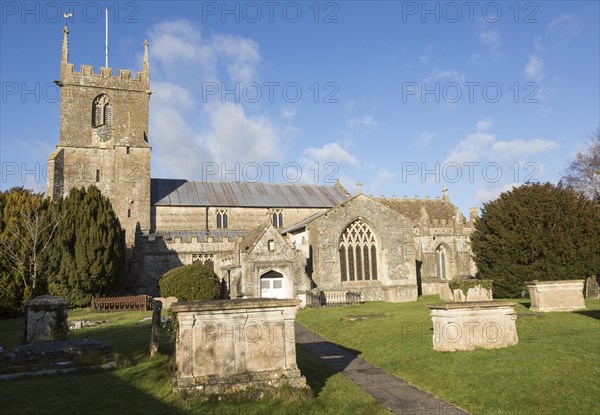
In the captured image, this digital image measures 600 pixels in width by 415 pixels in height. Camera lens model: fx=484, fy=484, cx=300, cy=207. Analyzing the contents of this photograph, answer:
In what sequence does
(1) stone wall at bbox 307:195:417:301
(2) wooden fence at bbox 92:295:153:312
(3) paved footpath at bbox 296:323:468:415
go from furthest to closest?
(1) stone wall at bbox 307:195:417:301 < (2) wooden fence at bbox 92:295:153:312 < (3) paved footpath at bbox 296:323:468:415

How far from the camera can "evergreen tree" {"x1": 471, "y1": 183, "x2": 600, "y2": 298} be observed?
2511 centimetres

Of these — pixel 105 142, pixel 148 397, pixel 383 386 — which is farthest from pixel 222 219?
pixel 148 397

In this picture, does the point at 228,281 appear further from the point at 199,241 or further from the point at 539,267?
the point at 539,267

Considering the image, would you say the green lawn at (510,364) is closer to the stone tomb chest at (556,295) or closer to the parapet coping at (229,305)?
the stone tomb chest at (556,295)

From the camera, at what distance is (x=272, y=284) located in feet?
88.6

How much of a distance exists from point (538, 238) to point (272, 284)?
47.9 feet

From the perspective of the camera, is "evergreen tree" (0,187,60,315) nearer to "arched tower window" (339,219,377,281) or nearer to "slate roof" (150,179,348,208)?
"slate roof" (150,179,348,208)

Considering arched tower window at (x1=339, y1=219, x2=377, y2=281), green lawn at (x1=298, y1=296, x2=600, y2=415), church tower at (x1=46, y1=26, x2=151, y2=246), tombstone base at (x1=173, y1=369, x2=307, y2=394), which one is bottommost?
green lawn at (x1=298, y1=296, x2=600, y2=415)

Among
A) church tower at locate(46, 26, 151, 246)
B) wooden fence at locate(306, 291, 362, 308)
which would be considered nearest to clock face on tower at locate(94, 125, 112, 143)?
church tower at locate(46, 26, 151, 246)

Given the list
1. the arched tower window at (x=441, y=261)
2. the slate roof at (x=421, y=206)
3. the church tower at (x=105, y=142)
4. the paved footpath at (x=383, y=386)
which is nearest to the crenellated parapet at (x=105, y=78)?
the church tower at (x=105, y=142)

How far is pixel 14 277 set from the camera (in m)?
25.0

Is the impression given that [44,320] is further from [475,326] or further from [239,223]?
[239,223]

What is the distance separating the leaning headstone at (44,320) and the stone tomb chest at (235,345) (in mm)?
7536

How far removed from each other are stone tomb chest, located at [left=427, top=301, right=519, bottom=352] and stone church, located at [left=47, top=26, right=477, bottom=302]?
15103 millimetres
